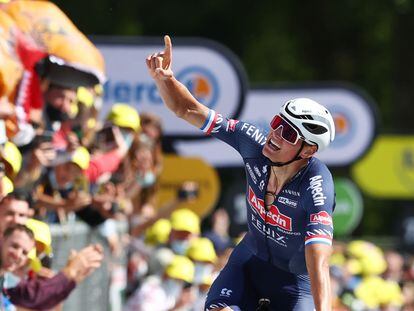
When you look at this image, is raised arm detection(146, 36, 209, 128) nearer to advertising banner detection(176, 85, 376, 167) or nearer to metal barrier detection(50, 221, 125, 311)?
metal barrier detection(50, 221, 125, 311)

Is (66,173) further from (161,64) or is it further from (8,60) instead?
(161,64)

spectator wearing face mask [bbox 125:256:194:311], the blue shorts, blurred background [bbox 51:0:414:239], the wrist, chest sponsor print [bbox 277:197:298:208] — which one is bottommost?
spectator wearing face mask [bbox 125:256:194:311]

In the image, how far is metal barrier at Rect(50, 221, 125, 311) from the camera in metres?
10.2

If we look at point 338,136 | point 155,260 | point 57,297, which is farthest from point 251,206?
point 338,136

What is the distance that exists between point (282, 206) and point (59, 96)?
313cm

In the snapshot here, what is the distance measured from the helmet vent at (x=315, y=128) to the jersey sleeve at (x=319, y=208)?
0.27 meters

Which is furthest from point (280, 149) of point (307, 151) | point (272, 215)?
point (272, 215)

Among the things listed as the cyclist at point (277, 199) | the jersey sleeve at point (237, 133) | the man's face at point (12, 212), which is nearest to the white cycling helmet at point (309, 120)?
the cyclist at point (277, 199)

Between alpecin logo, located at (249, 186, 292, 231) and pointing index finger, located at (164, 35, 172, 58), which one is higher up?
pointing index finger, located at (164, 35, 172, 58)

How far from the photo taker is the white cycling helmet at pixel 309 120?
7918 mm

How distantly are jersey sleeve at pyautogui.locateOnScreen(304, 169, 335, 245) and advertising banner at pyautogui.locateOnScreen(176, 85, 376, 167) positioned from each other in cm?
808

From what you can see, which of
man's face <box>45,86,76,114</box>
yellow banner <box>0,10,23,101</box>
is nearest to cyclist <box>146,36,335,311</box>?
yellow banner <box>0,10,23,101</box>

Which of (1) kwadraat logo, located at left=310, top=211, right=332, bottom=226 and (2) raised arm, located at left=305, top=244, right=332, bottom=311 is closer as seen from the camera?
(2) raised arm, located at left=305, top=244, right=332, bottom=311

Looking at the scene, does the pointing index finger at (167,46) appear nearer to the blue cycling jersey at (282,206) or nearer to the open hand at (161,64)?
the open hand at (161,64)
